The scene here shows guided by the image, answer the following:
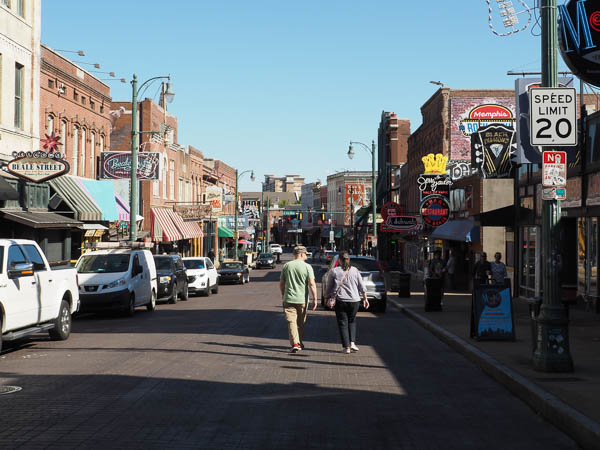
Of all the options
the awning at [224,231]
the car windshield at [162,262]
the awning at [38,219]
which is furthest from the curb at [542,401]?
the awning at [224,231]

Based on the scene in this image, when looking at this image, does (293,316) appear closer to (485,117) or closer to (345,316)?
(345,316)

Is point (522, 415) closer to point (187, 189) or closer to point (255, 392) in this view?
point (255, 392)

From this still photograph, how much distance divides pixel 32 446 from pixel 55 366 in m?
5.15

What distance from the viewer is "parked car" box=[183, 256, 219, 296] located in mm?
31605

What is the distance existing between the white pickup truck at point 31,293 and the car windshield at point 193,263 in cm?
1637

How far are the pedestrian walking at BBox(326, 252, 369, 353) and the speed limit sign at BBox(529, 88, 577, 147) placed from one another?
417 centimetres

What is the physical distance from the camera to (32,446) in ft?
22.5

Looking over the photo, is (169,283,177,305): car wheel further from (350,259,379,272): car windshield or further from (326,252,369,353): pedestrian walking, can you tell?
(326,252,369,353): pedestrian walking

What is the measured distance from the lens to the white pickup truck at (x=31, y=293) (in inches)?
498

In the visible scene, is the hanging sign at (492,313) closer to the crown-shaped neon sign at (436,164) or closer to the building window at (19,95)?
the building window at (19,95)

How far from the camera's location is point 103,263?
22078 mm

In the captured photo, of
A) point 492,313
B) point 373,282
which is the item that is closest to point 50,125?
point 373,282

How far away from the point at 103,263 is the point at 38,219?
18.3 feet

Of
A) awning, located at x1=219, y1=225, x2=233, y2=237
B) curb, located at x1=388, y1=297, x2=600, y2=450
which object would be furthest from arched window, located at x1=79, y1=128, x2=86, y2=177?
awning, located at x1=219, y1=225, x2=233, y2=237
